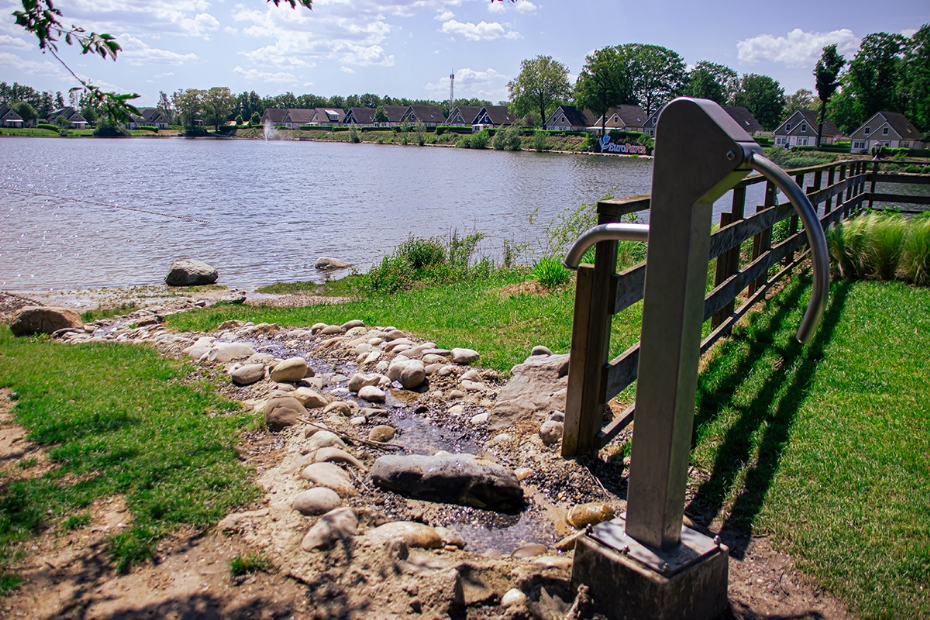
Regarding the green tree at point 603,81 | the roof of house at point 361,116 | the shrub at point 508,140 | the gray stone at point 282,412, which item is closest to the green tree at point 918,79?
the green tree at point 603,81

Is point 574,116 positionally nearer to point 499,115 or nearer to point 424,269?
point 499,115

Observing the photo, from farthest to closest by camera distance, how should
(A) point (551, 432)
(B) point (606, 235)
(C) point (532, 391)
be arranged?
(C) point (532, 391) < (A) point (551, 432) < (B) point (606, 235)

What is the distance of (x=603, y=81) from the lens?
333ft

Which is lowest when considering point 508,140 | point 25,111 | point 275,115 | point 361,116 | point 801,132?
point 508,140

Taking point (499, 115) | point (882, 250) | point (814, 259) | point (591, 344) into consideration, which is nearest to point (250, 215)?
point (882, 250)

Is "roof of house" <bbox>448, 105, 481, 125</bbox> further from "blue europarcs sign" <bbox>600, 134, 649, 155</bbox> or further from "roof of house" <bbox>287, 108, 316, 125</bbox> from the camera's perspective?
"blue europarcs sign" <bbox>600, 134, 649, 155</bbox>

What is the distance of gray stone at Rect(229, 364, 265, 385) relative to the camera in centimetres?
641

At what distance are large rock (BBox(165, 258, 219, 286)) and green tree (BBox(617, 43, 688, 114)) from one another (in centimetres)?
10362

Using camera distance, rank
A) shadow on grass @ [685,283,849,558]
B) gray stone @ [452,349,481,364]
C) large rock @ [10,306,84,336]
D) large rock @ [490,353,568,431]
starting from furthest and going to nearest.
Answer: large rock @ [10,306,84,336] < gray stone @ [452,349,481,364] < large rock @ [490,353,568,431] < shadow on grass @ [685,283,849,558]

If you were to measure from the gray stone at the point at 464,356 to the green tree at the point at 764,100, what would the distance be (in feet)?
395

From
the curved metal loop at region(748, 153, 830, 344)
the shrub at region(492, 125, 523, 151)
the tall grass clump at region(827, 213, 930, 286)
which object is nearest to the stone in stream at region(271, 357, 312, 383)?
the curved metal loop at region(748, 153, 830, 344)

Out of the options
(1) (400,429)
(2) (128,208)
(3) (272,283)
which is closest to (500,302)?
(1) (400,429)

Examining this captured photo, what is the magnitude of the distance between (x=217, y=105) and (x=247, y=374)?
162 m

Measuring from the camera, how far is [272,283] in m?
17.7
